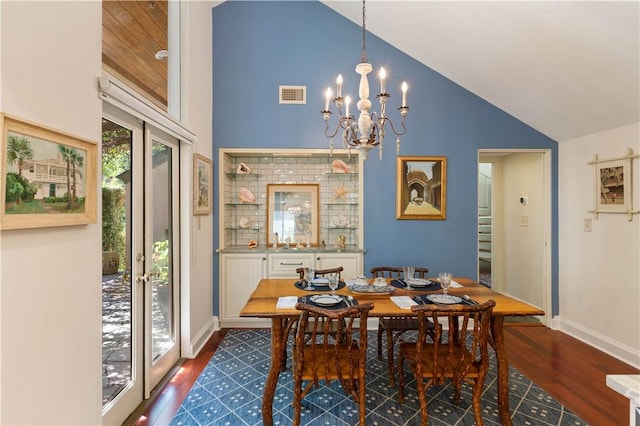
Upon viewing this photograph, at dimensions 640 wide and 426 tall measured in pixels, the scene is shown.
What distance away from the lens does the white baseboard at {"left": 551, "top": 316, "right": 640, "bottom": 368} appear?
285cm

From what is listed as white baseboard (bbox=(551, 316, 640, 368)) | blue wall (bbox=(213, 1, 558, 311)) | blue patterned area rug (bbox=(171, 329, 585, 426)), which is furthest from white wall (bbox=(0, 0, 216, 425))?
white baseboard (bbox=(551, 316, 640, 368))

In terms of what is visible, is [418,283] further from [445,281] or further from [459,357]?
[459,357]

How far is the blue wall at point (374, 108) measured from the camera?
12.2 ft

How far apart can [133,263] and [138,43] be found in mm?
1662

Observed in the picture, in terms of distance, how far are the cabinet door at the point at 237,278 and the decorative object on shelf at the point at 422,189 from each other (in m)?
1.84

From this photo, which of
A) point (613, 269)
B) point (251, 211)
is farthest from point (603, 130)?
point (251, 211)

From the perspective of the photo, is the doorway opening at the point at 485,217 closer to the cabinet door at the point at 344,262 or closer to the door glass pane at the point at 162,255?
the cabinet door at the point at 344,262

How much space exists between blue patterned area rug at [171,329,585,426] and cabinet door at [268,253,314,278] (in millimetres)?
1127

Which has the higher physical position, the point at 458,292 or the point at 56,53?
the point at 56,53

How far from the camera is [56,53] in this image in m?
1.36

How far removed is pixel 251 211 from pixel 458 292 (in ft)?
8.71

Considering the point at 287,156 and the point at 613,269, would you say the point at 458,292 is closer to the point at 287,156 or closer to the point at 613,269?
the point at 613,269

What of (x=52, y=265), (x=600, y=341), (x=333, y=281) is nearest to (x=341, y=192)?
(x=333, y=281)

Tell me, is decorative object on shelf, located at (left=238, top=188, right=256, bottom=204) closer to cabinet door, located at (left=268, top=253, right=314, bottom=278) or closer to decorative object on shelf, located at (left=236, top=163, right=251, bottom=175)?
decorative object on shelf, located at (left=236, top=163, right=251, bottom=175)
